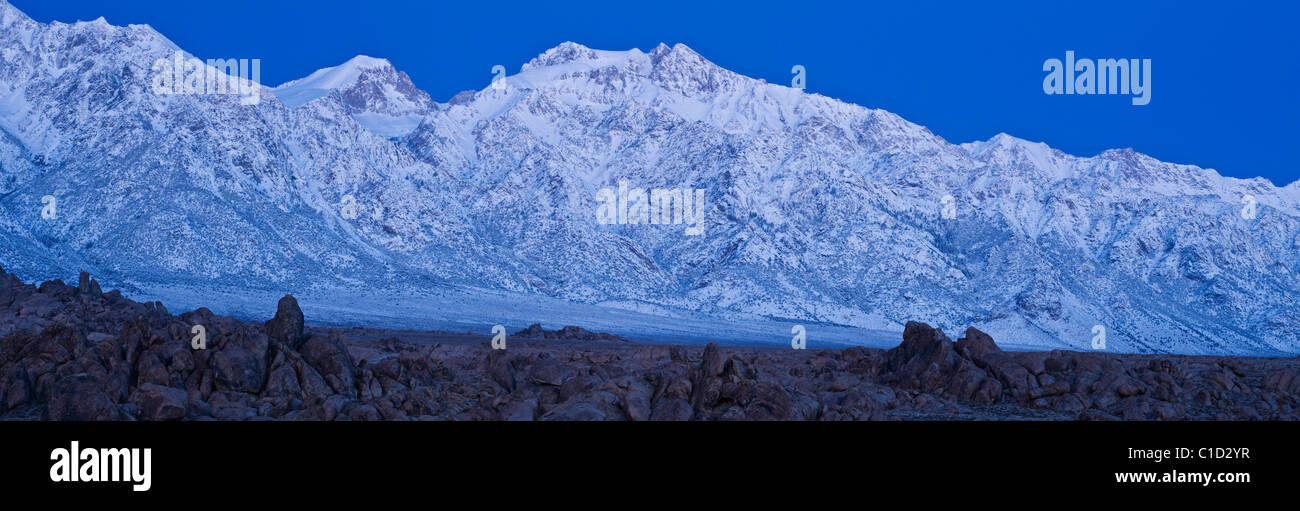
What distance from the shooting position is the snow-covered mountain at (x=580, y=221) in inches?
4754

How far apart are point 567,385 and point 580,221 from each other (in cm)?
13106

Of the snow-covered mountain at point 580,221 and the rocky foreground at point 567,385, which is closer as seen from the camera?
the rocky foreground at point 567,385

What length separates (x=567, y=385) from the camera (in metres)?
27.3

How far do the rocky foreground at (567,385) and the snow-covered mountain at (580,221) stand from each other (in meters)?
83.1

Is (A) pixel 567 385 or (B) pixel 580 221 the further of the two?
(B) pixel 580 221

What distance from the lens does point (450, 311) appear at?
11319 cm

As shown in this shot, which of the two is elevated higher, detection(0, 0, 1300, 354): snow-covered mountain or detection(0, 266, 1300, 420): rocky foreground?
detection(0, 0, 1300, 354): snow-covered mountain

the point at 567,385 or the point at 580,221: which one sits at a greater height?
the point at 580,221

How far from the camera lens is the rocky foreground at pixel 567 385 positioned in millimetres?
24047

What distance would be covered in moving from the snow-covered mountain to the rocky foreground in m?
83.1

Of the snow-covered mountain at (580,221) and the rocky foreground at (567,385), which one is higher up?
the snow-covered mountain at (580,221)

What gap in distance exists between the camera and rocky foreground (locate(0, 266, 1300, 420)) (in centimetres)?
2405

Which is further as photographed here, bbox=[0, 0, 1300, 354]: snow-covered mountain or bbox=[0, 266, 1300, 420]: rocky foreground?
bbox=[0, 0, 1300, 354]: snow-covered mountain
